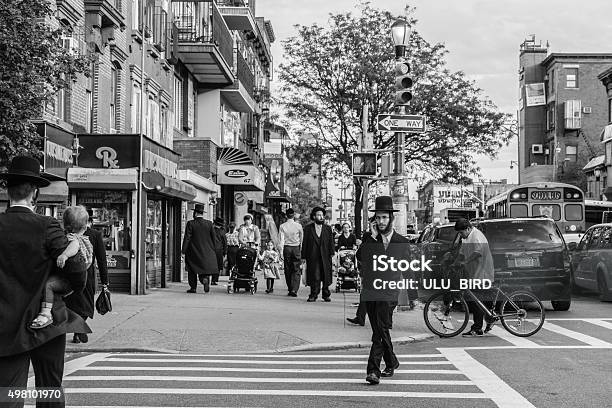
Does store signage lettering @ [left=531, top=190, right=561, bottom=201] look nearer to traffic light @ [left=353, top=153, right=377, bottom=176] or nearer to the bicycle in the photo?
traffic light @ [left=353, top=153, right=377, bottom=176]

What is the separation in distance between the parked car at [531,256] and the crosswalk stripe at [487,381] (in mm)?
4957

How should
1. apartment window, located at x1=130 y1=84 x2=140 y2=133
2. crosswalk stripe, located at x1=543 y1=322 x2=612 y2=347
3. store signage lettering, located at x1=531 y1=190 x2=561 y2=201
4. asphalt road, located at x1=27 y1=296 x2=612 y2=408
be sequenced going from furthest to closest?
store signage lettering, located at x1=531 y1=190 x2=561 y2=201, apartment window, located at x1=130 y1=84 x2=140 y2=133, crosswalk stripe, located at x1=543 y1=322 x2=612 y2=347, asphalt road, located at x1=27 y1=296 x2=612 y2=408

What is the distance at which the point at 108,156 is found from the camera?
19.0 meters

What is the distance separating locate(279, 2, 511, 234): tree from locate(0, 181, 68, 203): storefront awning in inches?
783

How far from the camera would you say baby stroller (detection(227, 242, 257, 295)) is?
21.1 meters

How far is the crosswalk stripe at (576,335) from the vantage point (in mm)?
12859

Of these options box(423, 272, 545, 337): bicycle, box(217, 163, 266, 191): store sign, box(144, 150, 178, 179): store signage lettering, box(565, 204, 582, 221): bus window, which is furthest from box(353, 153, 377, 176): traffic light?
box(217, 163, 266, 191): store sign

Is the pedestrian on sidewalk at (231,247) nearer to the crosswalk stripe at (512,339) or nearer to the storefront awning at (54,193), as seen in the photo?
the storefront awning at (54,193)

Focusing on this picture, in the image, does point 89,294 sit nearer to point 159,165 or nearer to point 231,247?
point 159,165

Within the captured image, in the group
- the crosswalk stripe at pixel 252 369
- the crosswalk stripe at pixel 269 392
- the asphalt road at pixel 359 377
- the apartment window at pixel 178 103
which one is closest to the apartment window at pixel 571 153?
the apartment window at pixel 178 103

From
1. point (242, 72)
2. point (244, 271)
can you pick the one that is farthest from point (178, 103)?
point (244, 271)

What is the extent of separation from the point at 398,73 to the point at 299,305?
4.94m

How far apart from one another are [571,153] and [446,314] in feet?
223

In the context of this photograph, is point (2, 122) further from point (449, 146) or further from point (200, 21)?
point (449, 146)
